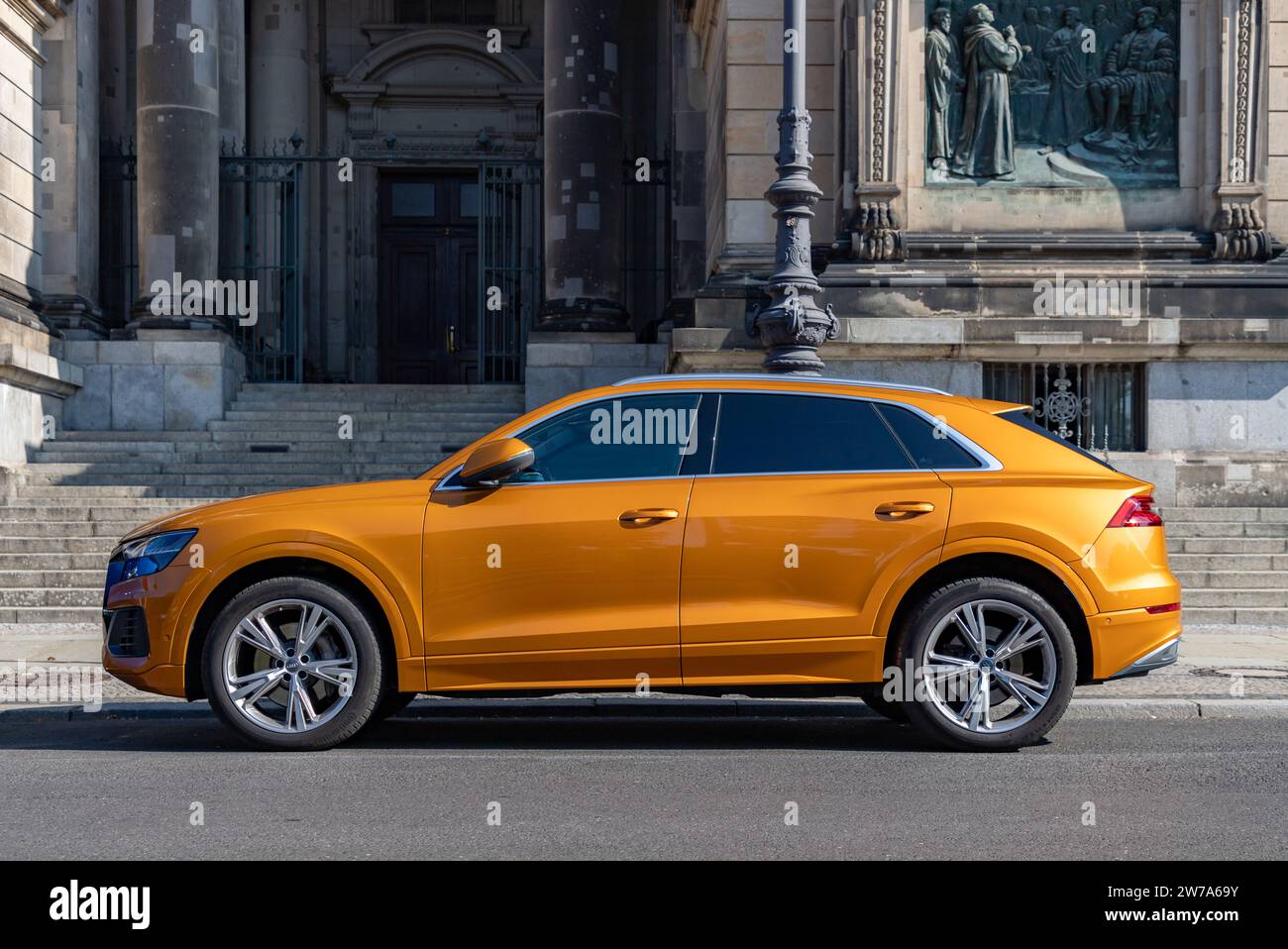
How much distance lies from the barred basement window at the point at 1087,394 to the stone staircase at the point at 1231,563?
45.8 inches

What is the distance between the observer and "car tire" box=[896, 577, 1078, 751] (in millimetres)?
7559

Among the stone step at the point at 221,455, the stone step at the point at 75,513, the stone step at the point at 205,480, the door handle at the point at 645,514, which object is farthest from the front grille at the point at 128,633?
the stone step at the point at 221,455

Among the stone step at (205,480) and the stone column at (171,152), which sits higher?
the stone column at (171,152)

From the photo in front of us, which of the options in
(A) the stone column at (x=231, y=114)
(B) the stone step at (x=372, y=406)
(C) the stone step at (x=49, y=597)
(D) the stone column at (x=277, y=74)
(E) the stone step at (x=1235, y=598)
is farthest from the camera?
(D) the stone column at (x=277, y=74)

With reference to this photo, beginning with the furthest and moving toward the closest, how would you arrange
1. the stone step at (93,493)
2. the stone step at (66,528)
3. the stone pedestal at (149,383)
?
the stone pedestal at (149,383), the stone step at (93,493), the stone step at (66,528)

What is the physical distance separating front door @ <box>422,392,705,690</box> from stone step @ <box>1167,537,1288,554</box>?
27.0 ft

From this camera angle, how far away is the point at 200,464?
17859 mm

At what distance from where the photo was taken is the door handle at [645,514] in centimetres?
749

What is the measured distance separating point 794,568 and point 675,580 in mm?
540

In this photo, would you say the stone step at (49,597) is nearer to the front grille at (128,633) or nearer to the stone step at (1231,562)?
the front grille at (128,633)

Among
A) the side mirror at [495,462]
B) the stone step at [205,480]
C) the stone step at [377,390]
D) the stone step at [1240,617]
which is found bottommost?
the stone step at [1240,617]

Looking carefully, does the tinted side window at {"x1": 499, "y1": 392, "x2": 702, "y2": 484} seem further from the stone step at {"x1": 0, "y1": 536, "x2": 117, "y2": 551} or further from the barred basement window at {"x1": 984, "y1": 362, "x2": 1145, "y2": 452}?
the barred basement window at {"x1": 984, "y1": 362, "x2": 1145, "y2": 452}

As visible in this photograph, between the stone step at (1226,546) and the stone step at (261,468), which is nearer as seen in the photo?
the stone step at (1226,546)

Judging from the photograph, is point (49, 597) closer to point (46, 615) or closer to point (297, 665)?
point (46, 615)
